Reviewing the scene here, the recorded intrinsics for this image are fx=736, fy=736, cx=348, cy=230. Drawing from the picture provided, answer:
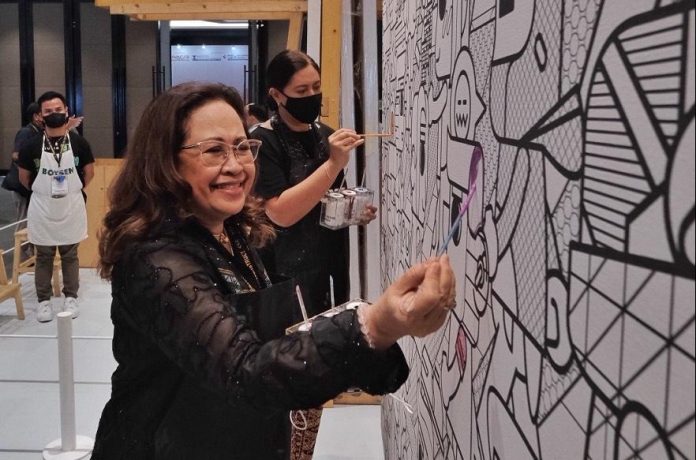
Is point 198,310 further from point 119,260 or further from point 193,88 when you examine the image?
point 193,88

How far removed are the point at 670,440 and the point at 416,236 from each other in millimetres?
1297

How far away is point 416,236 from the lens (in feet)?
5.79

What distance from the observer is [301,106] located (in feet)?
8.46

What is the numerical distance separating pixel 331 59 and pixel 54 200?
2535 millimetres

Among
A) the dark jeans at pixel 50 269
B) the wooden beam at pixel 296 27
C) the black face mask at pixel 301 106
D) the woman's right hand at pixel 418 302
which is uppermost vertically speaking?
the wooden beam at pixel 296 27

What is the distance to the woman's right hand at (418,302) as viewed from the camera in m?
0.91

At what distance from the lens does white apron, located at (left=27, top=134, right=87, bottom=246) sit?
520 centimetres

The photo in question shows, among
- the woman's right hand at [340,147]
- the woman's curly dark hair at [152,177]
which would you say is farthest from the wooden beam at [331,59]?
the woman's curly dark hair at [152,177]

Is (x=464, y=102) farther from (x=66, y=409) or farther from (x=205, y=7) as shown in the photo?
(x=205, y=7)

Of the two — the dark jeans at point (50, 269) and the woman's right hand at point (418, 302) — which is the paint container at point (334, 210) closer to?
the woman's right hand at point (418, 302)

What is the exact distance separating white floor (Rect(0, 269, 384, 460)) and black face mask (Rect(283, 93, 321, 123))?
1.63m

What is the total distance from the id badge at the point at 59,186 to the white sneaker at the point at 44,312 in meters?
0.82

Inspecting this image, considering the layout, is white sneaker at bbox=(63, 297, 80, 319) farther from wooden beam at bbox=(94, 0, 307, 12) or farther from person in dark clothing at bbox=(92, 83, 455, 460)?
person in dark clothing at bbox=(92, 83, 455, 460)

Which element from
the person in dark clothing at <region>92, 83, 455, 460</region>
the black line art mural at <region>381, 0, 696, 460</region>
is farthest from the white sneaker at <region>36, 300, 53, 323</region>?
the black line art mural at <region>381, 0, 696, 460</region>
